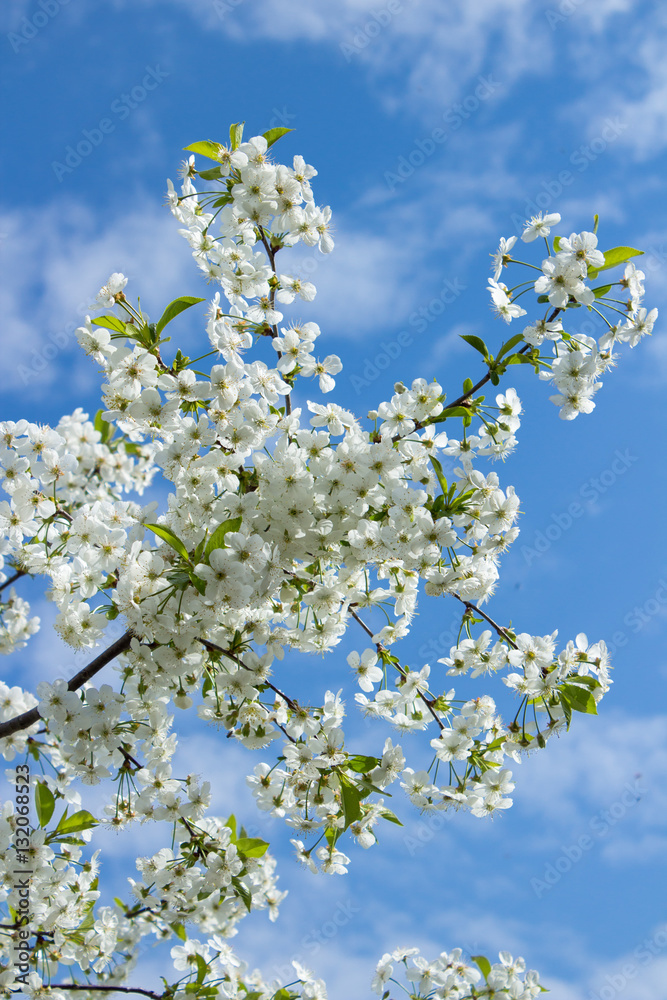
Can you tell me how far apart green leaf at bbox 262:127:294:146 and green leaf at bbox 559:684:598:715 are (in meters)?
2.94

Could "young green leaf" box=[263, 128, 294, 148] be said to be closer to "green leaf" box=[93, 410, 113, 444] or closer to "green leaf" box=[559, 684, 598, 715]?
"green leaf" box=[559, 684, 598, 715]

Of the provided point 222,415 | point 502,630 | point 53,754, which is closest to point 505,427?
point 502,630

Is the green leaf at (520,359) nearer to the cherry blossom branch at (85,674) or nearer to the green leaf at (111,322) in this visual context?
the green leaf at (111,322)

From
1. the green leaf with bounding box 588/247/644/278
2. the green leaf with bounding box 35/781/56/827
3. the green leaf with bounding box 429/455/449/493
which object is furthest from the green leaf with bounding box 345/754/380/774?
the green leaf with bounding box 588/247/644/278

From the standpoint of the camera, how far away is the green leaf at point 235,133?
135 inches

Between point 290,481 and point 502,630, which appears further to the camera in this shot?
point 502,630

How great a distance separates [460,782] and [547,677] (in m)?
0.85

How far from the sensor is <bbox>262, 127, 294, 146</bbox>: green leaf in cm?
329

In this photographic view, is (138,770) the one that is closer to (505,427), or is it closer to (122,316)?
(122,316)

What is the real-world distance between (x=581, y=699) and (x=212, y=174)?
308 cm

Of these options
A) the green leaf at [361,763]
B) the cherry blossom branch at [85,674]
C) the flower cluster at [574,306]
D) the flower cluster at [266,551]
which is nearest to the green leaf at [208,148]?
the flower cluster at [266,551]

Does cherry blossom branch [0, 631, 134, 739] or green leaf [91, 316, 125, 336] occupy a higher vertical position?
green leaf [91, 316, 125, 336]

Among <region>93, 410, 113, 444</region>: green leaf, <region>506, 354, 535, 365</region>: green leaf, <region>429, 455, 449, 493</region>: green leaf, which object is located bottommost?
<region>429, 455, 449, 493</region>: green leaf

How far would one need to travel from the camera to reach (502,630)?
3.60m
